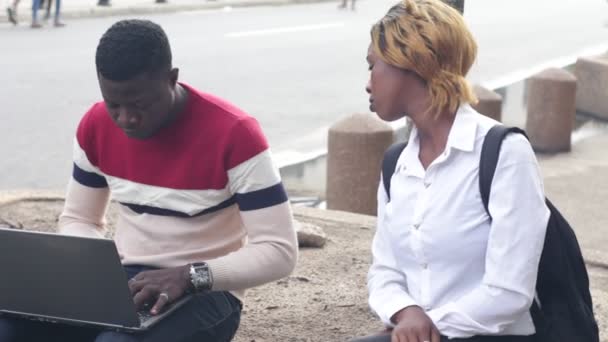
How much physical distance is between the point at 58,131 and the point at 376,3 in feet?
51.4

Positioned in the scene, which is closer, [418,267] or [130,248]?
[418,267]

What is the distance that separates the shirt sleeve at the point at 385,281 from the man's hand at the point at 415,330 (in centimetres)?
6

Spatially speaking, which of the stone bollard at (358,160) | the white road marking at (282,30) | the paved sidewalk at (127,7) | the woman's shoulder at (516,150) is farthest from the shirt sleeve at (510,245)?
the paved sidewalk at (127,7)

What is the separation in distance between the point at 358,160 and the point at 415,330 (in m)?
4.21

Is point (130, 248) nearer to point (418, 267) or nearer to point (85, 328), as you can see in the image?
point (85, 328)

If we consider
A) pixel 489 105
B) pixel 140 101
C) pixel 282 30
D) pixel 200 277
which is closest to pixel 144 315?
pixel 200 277

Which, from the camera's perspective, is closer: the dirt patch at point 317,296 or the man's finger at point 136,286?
the man's finger at point 136,286

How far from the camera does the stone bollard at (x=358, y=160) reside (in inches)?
279

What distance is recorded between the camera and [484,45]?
18.0 m

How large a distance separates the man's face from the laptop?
1.56 ft

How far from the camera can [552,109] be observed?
388 inches

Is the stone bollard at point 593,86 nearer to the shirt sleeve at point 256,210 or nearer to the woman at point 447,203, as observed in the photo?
the shirt sleeve at point 256,210

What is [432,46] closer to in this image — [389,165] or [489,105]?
[389,165]

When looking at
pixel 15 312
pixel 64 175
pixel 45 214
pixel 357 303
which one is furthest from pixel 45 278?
pixel 64 175
